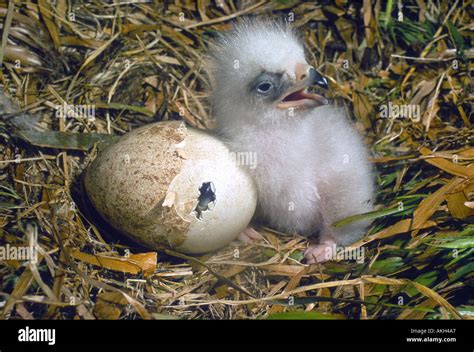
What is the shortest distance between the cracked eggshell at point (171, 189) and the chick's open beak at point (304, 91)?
35 centimetres

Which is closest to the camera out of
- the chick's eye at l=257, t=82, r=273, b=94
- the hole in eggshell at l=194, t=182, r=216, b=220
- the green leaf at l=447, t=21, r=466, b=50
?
the hole in eggshell at l=194, t=182, r=216, b=220

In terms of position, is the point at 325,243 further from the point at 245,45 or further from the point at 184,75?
the point at 184,75

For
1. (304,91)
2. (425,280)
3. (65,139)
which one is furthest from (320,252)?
(65,139)

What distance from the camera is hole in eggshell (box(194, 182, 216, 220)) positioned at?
7.36 ft

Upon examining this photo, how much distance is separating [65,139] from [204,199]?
2.67 feet

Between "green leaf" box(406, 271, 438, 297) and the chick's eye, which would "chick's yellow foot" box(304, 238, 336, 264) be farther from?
the chick's eye

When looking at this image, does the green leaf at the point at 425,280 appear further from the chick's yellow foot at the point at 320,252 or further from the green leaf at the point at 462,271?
the chick's yellow foot at the point at 320,252

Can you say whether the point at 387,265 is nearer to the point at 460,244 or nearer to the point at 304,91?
the point at 460,244

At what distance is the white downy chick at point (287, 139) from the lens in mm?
2385

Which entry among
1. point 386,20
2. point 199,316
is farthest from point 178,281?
point 386,20

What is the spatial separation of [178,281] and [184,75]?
1.18 metres

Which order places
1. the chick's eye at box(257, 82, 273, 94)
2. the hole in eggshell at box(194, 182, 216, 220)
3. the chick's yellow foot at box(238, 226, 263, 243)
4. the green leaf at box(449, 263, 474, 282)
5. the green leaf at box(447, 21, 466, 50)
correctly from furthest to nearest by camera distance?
the green leaf at box(447, 21, 466, 50)
the chick's yellow foot at box(238, 226, 263, 243)
the chick's eye at box(257, 82, 273, 94)
the hole in eggshell at box(194, 182, 216, 220)
the green leaf at box(449, 263, 474, 282)

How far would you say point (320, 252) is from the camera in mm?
2500

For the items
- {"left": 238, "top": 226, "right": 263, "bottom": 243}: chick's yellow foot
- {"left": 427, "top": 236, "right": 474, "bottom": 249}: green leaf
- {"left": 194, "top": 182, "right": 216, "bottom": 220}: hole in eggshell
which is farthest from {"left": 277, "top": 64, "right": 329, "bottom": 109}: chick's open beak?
{"left": 427, "top": 236, "right": 474, "bottom": 249}: green leaf
